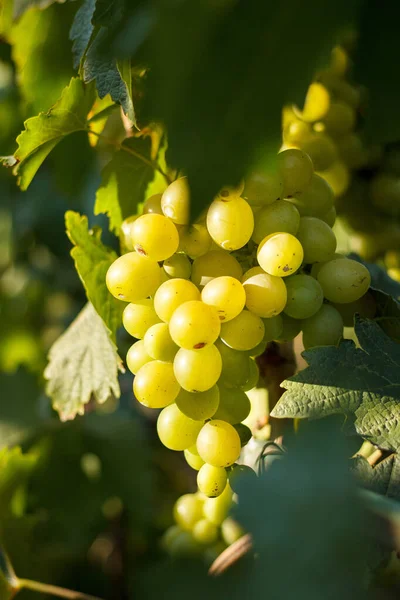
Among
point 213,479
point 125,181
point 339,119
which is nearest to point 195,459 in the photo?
point 213,479

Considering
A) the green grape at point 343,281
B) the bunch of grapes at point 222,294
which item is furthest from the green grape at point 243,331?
the green grape at point 343,281

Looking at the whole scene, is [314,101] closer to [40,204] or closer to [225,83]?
[225,83]

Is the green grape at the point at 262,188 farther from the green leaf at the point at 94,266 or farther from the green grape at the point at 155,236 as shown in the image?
the green leaf at the point at 94,266

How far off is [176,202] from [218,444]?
0.83ft

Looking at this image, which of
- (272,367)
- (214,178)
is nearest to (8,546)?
(272,367)

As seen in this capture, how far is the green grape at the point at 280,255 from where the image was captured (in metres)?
0.60

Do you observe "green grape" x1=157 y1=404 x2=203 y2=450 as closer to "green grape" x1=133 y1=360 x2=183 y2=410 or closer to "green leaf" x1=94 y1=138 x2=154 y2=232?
"green grape" x1=133 y1=360 x2=183 y2=410

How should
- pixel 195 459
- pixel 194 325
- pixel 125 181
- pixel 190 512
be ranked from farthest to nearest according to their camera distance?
pixel 190 512
pixel 125 181
pixel 195 459
pixel 194 325

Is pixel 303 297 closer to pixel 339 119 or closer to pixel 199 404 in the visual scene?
pixel 199 404

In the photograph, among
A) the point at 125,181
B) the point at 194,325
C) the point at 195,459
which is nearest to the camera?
the point at 194,325

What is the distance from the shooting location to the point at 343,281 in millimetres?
665

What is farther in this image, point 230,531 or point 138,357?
point 230,531

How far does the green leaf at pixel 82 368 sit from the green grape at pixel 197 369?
0.24 metres

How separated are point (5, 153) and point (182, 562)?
0.86 meters
